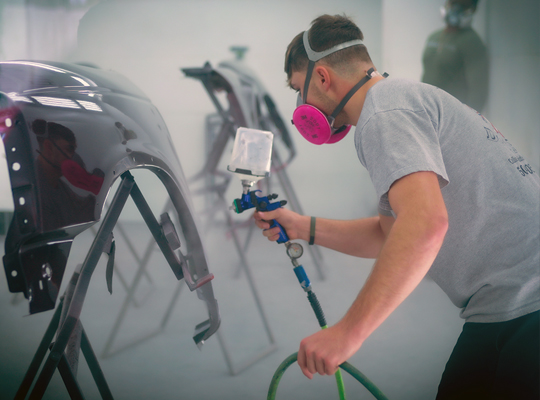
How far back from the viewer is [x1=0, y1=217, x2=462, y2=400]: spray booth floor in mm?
1482

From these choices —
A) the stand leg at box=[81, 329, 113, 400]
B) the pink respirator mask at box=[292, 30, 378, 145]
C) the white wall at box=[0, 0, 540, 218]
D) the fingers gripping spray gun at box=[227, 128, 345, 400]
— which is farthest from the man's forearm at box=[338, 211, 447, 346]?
the white wall at box=[0, 0, 540, 218]

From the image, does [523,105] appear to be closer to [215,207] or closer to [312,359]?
[215,207]

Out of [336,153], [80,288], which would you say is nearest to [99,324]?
[80,288]

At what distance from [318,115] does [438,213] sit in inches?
18.5

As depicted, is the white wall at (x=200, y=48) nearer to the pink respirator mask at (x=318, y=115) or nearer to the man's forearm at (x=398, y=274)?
the pink respirator mask at (x=318, y=115)

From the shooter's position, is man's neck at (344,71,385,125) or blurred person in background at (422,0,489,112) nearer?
man's neck at (344,71,385,125)

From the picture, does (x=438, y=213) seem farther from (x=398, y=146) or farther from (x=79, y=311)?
(x=79, y=311)

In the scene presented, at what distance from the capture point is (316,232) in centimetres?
105

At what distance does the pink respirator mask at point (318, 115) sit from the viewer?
917 millimetres

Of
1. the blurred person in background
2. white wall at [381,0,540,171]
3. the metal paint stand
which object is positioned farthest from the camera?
the blurred person in background

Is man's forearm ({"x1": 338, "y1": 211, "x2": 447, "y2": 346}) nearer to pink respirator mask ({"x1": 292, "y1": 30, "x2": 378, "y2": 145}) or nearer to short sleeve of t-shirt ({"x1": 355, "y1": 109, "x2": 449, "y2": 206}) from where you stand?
short sleeve of t-shirt ({"x1": 355, "y1": 109, "x2": 449, "y2": 206})

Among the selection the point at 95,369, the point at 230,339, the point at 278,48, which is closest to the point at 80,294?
the point at 95,369

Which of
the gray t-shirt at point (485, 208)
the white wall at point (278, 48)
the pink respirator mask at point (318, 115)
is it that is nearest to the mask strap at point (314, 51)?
the pink respirator mask at point (318, 115)

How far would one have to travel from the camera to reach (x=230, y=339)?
5.83ft
